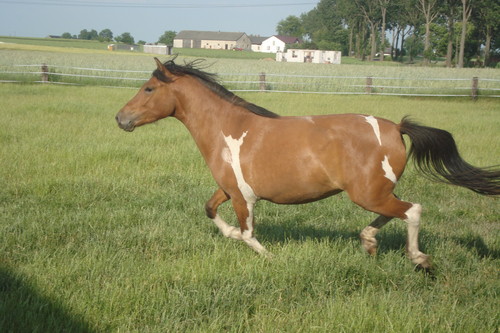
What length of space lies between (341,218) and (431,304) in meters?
2.56

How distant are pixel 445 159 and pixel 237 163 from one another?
1951 mm

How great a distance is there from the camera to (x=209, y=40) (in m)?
137

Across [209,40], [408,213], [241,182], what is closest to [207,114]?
[241,182]

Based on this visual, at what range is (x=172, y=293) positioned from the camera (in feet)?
12.9

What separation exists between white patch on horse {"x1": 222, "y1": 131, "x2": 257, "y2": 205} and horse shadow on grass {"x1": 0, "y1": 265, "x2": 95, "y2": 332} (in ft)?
5.98

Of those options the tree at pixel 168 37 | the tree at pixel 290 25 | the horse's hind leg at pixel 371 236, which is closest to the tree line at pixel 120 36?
the tree at pixel 168 37

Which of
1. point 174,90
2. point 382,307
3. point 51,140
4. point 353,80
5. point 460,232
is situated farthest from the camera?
point 353,80

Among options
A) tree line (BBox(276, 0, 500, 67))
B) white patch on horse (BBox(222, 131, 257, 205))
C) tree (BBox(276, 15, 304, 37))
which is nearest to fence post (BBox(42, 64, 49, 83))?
white patch on horse (BBox(222, 131, 257, 205))

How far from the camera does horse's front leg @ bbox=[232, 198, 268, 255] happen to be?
4.70 metres

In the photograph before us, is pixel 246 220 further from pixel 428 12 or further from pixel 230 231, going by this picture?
pixel 428 12

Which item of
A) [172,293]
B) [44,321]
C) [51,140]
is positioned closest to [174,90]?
[172,293]

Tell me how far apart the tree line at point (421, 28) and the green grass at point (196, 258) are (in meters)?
51.9

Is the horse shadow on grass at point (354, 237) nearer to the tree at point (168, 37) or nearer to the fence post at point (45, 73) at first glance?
the fence post at point (45, 73)

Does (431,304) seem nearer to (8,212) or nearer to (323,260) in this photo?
(323,260)
